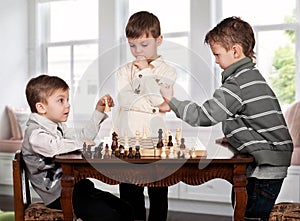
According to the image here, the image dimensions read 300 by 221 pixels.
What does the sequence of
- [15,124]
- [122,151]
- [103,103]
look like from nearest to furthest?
[122,151] → [103,103] → [15,124]

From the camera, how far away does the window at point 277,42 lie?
426 centimetres

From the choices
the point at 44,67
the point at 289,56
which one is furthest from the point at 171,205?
the point at 44,67

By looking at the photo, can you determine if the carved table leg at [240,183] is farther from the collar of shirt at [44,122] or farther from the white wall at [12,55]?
the white wall at [12,55]

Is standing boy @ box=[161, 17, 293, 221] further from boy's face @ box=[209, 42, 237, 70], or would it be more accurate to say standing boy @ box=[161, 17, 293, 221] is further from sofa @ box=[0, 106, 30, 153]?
sofa @ box=[0, 106, 30, 153]

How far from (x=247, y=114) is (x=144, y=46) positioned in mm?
596

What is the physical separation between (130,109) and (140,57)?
0.79ft

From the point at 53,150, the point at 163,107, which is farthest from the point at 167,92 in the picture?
the point at 53,150

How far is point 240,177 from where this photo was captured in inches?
71.5

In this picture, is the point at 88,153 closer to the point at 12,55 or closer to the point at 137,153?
the point at 137,153

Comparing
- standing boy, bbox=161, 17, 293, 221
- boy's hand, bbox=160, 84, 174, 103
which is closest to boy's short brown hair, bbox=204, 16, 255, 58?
standing boy, bbox=161, 17, 293, 221

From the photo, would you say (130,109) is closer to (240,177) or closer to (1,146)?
(240,177)

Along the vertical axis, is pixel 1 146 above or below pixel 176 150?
below

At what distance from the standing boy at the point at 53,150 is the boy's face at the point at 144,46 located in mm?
254

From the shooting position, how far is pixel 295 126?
12.5ft
